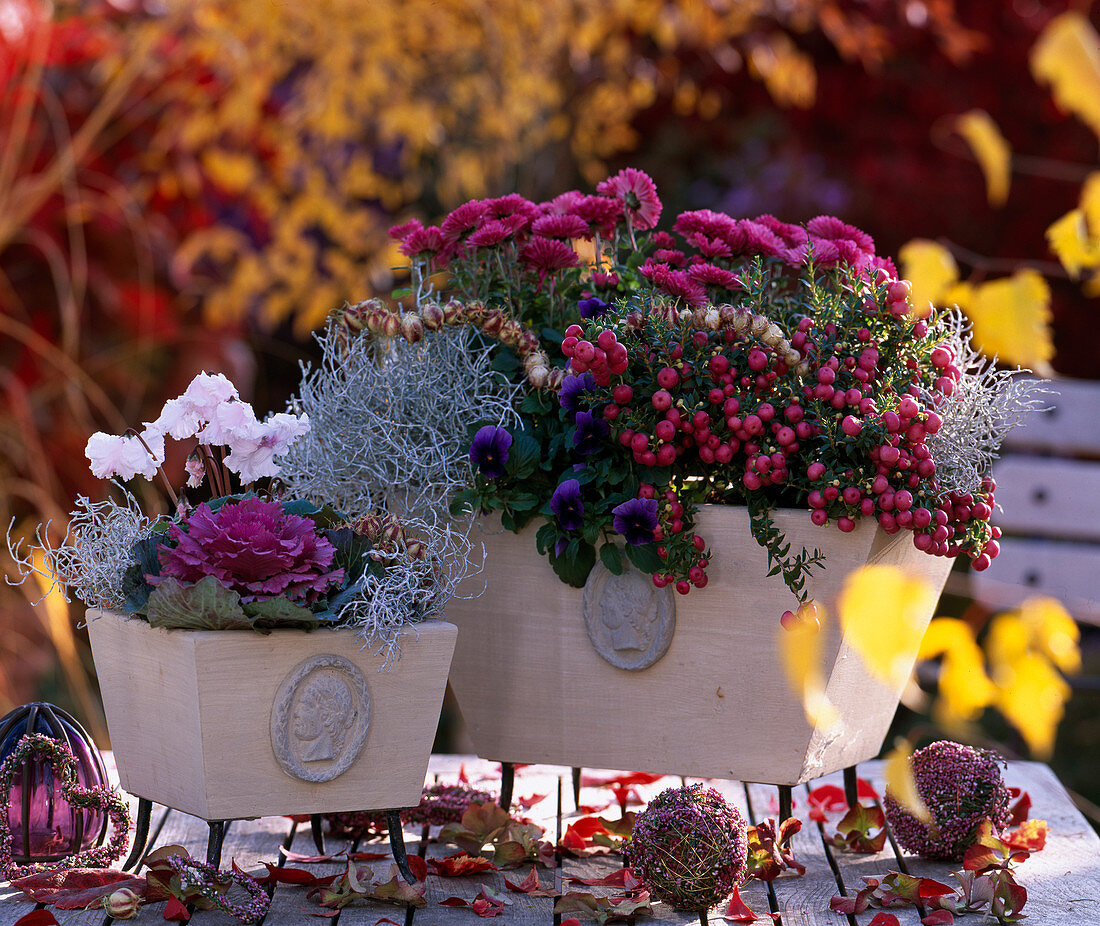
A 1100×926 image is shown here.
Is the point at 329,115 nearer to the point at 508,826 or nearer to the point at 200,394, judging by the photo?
the point at 200,394

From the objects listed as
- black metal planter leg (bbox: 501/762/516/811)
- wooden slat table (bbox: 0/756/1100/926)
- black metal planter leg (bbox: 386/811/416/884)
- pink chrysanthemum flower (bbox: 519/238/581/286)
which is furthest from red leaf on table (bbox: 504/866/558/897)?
pink chrysanthemum flower (bbox: 519/238/581/286)

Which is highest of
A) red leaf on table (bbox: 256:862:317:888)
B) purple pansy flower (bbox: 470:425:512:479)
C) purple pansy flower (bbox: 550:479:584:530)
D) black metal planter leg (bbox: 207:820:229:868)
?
purple pansy flower (bbox: 470:425:512:479)

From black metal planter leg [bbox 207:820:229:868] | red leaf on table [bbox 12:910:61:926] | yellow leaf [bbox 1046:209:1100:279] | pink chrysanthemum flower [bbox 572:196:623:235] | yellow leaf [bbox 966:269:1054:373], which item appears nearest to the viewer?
yellow leaf [bbox 966:269:1054:373]

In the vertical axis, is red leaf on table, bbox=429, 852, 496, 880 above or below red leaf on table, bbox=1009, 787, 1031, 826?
above

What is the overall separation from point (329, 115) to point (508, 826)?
2493 mm

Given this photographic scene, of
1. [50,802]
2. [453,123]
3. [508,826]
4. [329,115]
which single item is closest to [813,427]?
[508,826]

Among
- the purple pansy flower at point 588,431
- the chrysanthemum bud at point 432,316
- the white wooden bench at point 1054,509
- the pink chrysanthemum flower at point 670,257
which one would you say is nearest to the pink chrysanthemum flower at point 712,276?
the pink chrysanthemum flower at point 670,257

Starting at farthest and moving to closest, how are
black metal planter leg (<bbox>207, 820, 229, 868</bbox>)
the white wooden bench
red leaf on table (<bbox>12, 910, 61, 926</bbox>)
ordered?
the white wooden bench → black metal planter leg (<bbox>207, 820, 229, 868</bbox>) → red leaf on table (<bbox>12, 910, 61, 926</bbox>)

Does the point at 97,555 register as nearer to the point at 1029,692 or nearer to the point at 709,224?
the point at 709,224

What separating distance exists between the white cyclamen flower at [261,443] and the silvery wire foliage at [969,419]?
865 mm

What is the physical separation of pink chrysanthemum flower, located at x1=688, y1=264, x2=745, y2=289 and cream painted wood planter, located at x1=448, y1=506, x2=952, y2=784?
0.32 meters

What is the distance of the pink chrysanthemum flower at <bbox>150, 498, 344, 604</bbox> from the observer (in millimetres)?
1396

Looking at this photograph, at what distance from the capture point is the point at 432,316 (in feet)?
5.54

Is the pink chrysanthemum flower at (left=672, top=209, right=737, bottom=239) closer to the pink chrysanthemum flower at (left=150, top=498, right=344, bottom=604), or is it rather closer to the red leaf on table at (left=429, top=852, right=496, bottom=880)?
the pink chrysanthemum flower at (left=150, top=498, right=344, bottom=604)
